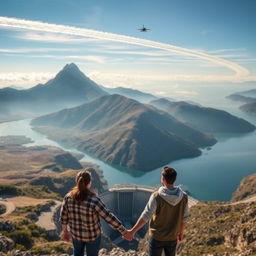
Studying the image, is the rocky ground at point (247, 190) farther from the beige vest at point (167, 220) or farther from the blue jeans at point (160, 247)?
the beige vest at point (167, 220)

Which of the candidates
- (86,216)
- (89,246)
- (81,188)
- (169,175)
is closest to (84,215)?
(86,216)

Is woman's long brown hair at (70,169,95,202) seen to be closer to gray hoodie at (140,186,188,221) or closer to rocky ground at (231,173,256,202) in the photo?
gray hoodie at (140,186,188,221)

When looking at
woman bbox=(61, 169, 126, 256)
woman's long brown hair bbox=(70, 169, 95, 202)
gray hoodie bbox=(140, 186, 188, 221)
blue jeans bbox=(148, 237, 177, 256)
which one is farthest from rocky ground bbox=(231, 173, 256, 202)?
woman's long brown hair bbox=(70, 169, 95, 202)

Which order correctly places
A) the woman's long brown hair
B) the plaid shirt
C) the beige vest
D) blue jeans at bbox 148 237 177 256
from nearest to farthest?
the woman's long brown hair, the plaid shirt, the beige vest, blue jeans at bbox 148 237 177 256

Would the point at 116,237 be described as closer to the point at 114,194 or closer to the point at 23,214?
the point at 114,194

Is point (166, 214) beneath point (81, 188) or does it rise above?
beneath

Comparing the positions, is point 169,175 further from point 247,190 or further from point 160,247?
point 247,190

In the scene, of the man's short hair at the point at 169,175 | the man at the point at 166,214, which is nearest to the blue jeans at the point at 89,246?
the man at the point at 166,214

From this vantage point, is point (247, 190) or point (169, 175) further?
point (247, 190)
